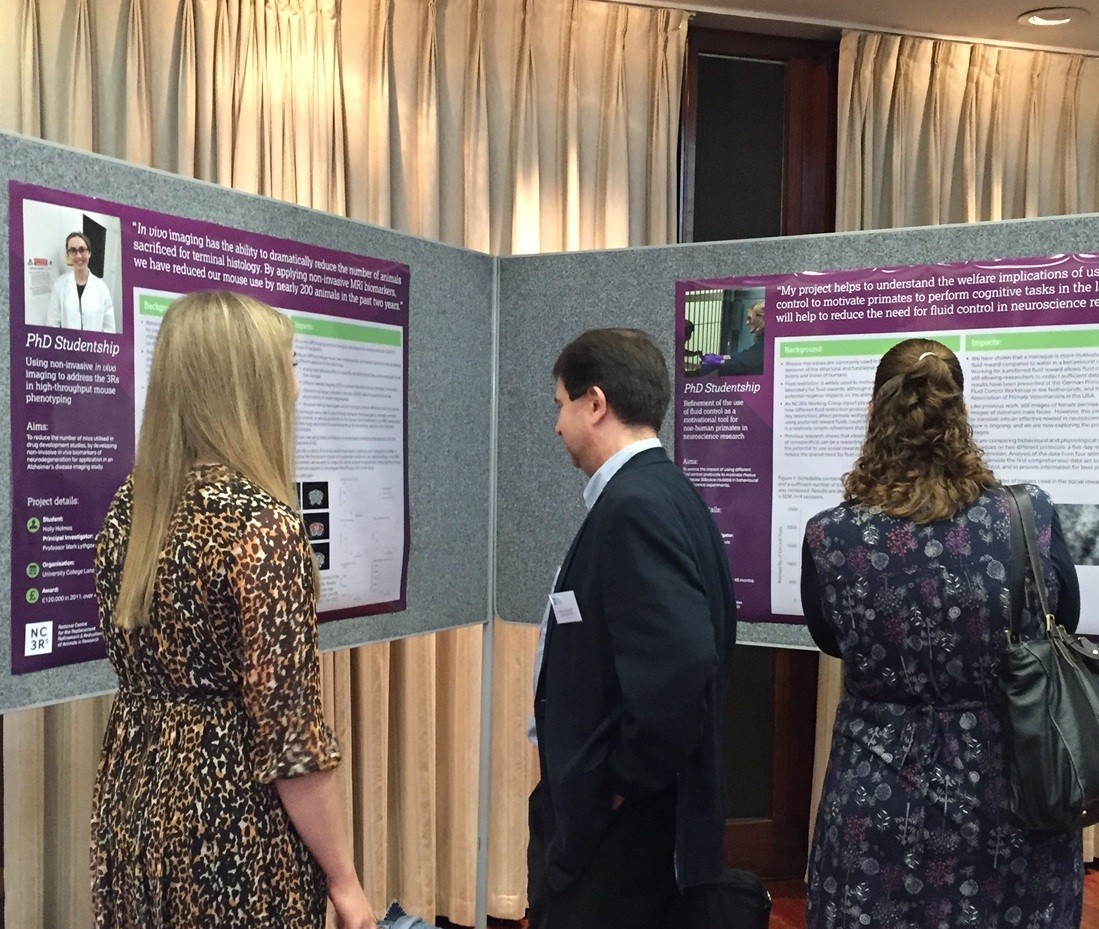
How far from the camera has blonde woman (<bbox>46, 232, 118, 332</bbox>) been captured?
5.47 feet

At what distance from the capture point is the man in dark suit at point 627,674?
1482mm

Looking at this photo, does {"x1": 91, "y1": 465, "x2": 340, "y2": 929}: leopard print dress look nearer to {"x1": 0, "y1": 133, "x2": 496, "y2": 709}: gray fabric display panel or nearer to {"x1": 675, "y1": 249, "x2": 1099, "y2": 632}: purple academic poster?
{"x1": 0, "y1": 133, "x2": 496, "y2": 709}: gray fabric display panel

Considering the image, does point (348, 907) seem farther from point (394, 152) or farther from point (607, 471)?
point (394, 152)

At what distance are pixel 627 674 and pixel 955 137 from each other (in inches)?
107

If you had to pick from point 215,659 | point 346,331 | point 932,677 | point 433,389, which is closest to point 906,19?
point 433,389

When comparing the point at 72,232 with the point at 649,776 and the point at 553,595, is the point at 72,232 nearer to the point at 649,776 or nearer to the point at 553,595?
the point at 553,595

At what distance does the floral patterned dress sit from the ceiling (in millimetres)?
2142

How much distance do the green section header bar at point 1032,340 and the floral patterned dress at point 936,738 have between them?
578 mm

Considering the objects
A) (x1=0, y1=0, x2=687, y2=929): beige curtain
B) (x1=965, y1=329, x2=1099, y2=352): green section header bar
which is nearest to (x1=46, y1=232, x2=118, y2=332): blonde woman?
(x1=0, y1=0, x2=687, y2=929): beige curtain

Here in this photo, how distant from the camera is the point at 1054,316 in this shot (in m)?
2.08

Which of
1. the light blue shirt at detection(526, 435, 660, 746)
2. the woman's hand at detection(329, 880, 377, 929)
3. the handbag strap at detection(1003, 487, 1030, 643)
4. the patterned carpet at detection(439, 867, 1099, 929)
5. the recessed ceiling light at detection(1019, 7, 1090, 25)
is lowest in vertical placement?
the patterned carpet at detection(439, 867, 1099, 929)

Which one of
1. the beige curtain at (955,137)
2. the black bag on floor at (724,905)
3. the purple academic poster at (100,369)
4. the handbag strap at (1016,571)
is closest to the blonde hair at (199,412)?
the purple academic poster at (100,369)

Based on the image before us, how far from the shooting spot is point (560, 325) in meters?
2.57

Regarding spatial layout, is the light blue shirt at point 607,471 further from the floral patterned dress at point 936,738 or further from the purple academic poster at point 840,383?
the purple academic poster at point 840,383
